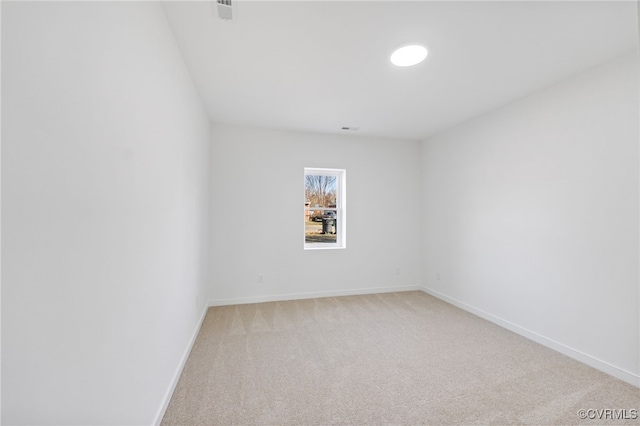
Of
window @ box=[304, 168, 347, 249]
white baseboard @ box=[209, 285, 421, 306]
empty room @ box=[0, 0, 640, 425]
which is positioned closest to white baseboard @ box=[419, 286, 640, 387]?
empty room @ box=[0, 0, 640, 425]

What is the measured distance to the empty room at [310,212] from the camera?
772mm

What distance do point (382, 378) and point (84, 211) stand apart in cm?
220

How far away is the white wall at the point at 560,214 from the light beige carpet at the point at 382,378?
1.21ft

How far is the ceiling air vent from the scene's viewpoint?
4.95 ft

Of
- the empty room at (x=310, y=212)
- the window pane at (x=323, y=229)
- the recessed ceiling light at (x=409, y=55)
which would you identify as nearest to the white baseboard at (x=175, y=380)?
the empty room at (x=310, y=212)

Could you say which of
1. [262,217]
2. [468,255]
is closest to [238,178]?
[262,217]

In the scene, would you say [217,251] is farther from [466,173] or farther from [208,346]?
[466,173]

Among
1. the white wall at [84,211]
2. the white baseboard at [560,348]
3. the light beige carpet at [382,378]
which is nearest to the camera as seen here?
the white wall at [84,211]

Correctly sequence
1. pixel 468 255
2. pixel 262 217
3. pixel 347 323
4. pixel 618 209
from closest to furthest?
pixel 618 209 < pixel 347 323 < pixel 468 255 < pixel 262 217

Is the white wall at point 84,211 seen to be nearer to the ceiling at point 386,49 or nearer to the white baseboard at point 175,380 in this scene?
the white baseboard at point 175,380

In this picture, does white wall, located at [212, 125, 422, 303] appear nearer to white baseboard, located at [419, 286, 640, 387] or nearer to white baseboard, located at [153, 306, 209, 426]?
white baseboard, located at [153, 306, 209, 426]

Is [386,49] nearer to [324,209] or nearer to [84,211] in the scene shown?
[84,211]

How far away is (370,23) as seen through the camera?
167cm

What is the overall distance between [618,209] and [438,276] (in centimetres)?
234
